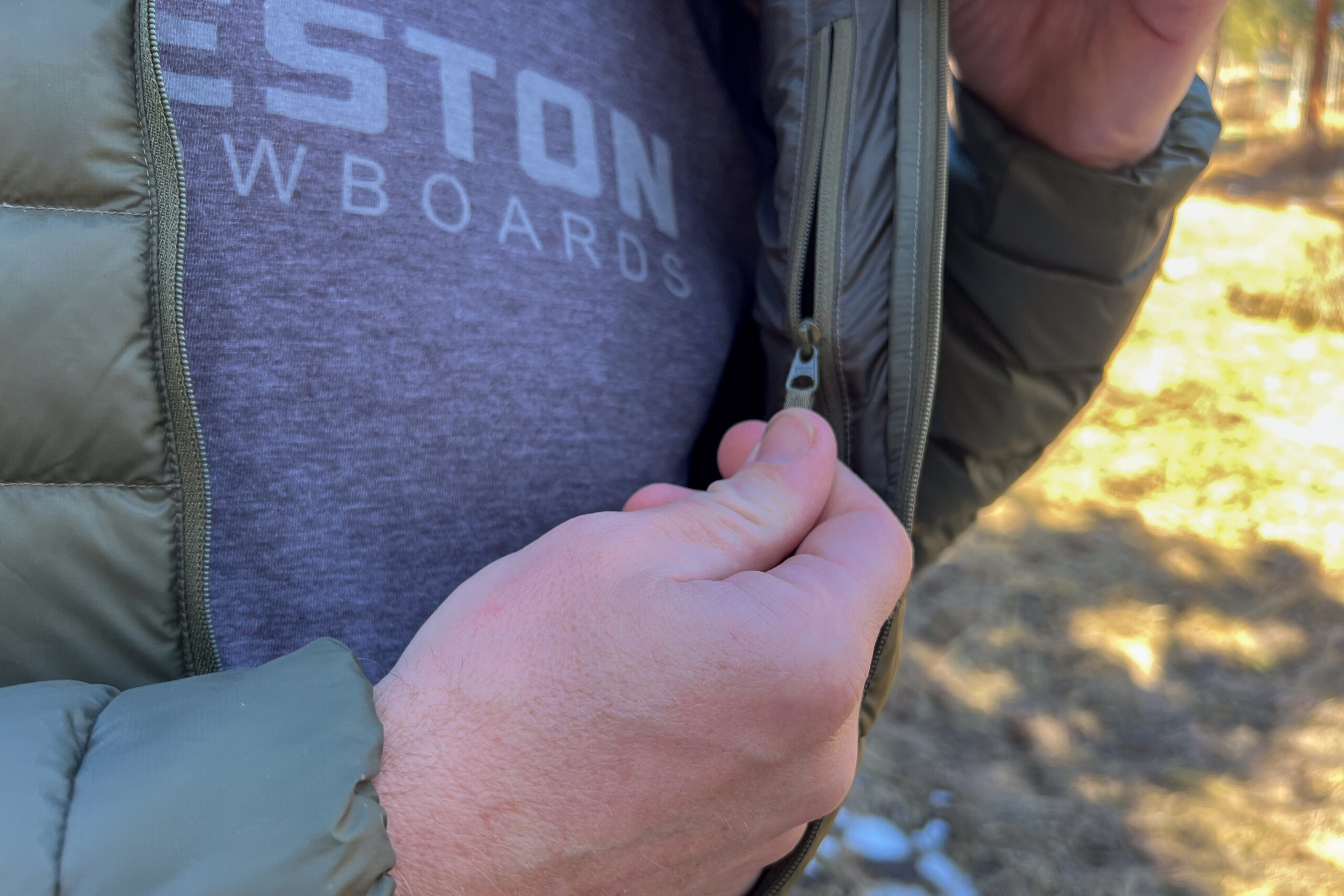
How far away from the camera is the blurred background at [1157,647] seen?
5.98 ft

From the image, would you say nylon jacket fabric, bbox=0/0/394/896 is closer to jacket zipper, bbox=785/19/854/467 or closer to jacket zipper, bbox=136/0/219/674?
jacket zipper, bbox=136/0/219/674

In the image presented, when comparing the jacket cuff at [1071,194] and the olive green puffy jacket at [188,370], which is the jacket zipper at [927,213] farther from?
the jacket cuff at [1071,194]

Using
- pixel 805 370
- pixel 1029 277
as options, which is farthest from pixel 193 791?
pixel 1029 277

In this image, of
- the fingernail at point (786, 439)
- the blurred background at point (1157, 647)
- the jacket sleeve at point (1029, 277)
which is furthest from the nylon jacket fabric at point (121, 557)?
the blurred background at point (1157, 647)

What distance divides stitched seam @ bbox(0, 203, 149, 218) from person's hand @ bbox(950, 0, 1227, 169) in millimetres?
865

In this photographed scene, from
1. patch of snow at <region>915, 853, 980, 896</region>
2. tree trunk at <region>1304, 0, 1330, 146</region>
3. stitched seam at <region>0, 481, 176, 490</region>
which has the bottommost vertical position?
patch of snow at <region>915, 853, 980, 896</region>

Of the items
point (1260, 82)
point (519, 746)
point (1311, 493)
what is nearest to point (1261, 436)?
point (1311, 493)

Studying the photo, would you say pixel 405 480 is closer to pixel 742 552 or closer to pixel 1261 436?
pixel 742 552

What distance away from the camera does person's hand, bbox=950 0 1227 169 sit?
3.10 ft

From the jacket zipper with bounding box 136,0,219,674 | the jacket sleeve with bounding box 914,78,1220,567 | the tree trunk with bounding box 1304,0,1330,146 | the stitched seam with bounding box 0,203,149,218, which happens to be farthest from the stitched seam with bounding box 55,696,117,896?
the tree trunk with bounding box 1304,0,1330,146

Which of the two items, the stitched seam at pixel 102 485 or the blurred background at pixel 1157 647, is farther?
the blurred background at pixel 1157 647

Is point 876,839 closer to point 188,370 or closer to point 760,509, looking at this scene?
point 760,509

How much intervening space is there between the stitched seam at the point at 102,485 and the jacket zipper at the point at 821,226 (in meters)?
0.57

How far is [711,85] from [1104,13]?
1.42 feet
